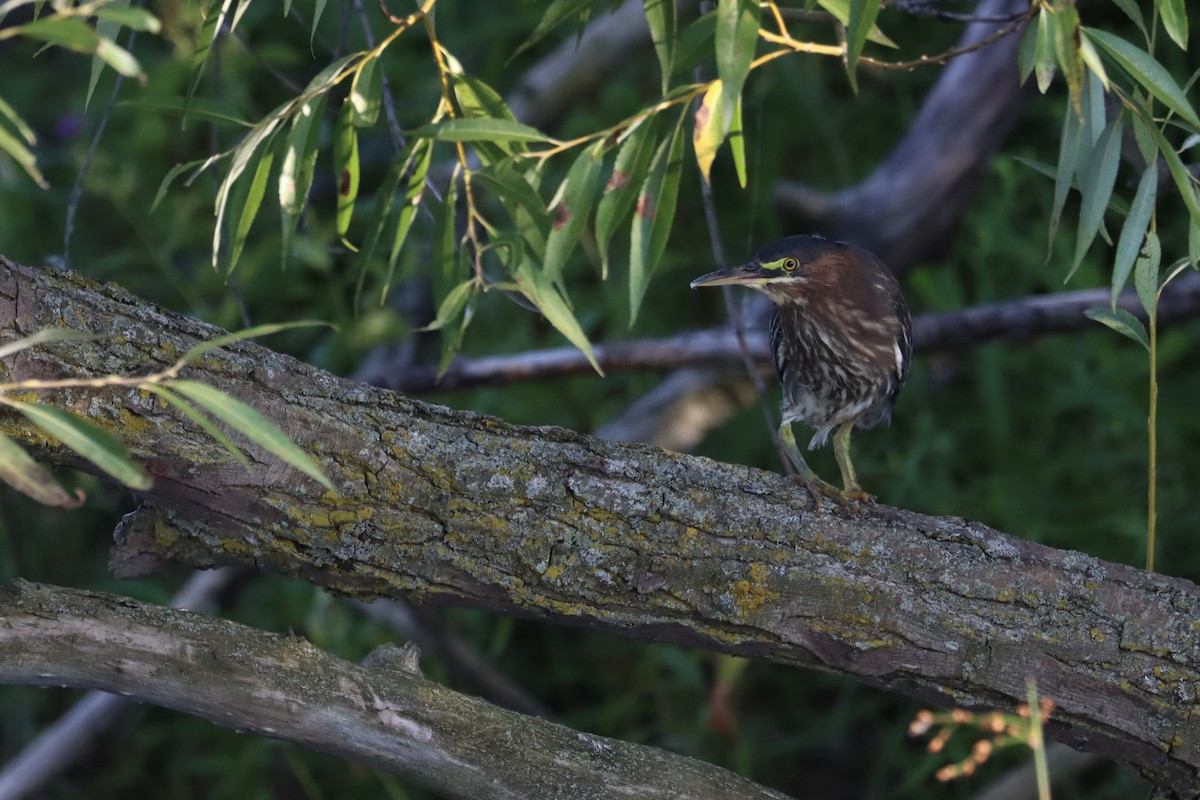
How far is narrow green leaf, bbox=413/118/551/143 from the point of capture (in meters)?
2.21

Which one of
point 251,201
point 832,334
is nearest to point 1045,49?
point 251,201

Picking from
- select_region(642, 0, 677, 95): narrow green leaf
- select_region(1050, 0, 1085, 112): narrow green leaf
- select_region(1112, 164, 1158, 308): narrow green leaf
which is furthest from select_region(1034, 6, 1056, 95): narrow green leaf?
select_region(642, 0, 677, 95): narrow green leaf

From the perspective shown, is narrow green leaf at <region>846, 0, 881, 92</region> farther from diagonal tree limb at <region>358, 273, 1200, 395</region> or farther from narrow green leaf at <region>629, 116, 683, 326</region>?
diagonal tree limb at <region>358, 273, 1200, 395</region>

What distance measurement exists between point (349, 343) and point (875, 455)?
77.3 inches

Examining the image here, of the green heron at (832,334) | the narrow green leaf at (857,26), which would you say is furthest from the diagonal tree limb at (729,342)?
the narrow green leaf at (857,26)

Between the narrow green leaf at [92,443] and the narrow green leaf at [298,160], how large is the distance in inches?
27.4

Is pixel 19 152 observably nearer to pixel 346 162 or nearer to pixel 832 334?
pixel 346 162

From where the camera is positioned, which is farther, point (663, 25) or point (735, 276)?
point (735, 276)

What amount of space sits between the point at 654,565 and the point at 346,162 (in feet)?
3.12

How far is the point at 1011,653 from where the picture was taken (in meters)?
2.36

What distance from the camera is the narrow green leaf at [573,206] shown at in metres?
2.31

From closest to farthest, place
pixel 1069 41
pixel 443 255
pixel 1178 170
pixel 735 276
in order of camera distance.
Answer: pixel 1069 41
pixel 1178 170
pixel 443 255
pixel 735 276

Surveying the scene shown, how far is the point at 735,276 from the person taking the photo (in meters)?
3.39

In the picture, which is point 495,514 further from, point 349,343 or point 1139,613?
point 349,343
